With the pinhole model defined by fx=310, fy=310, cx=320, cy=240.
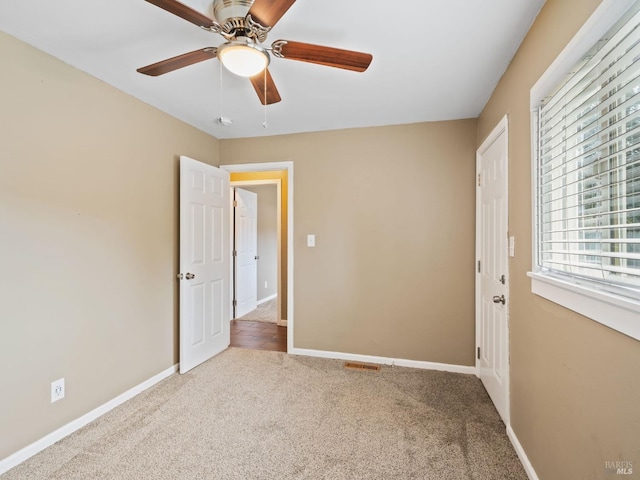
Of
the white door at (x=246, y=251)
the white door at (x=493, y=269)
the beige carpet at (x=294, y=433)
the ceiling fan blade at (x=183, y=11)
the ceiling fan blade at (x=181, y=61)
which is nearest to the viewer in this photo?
the ceiling fan blade at (x=183, y=11)

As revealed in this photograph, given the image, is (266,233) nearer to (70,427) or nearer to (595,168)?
(70,427)

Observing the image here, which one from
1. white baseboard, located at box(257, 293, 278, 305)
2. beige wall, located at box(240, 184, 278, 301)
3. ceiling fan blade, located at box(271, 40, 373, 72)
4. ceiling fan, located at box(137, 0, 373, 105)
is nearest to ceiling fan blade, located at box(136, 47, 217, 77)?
ceiling fan, located at box(137, 0, 373, 105)

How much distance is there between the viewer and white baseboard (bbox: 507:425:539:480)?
157cm

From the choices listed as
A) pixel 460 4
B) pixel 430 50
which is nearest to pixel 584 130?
pixel 460 4

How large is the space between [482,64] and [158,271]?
9.61ft

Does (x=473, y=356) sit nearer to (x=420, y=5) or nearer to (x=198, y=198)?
(x=420, y=5)

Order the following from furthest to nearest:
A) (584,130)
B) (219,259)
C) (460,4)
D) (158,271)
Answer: (219,259)
(158,271)
(460,4)
(584,130)

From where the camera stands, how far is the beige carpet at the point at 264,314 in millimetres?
→ 4801

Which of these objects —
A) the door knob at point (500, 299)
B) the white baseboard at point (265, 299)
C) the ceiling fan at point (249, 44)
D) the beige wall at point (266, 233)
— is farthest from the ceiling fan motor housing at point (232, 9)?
the white baseboard at point (265, 299)

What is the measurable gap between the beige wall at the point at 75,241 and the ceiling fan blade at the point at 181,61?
0.79m

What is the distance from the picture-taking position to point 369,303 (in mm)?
3131

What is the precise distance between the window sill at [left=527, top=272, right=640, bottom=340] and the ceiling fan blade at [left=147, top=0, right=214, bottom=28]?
177 centimetres

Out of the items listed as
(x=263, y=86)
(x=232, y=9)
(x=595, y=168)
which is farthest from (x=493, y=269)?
(x=232, y=9)

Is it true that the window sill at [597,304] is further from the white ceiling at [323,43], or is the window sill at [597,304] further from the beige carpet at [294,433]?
the white ceiling at [323,43]
